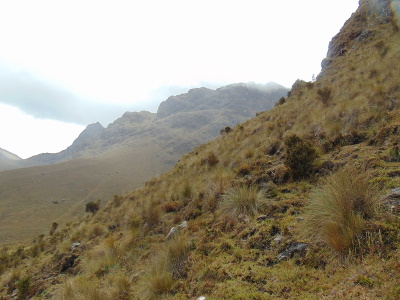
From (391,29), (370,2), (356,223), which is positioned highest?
(370,2)

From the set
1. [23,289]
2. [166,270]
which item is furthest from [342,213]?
[23,289]

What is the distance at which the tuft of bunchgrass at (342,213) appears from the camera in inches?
136

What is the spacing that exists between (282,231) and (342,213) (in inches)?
50.2

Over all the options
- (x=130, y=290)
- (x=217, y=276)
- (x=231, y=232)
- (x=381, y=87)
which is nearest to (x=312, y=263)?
(x=217, y=276)

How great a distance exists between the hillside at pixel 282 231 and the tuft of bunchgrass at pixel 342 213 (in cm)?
2

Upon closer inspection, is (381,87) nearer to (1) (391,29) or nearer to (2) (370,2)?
(1) (391,29)

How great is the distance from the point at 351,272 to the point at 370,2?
35578mm

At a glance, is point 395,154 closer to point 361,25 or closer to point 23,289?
point 23,289

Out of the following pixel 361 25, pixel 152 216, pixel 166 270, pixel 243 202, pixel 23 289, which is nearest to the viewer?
pixel 166 270

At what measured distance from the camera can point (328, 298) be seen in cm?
285

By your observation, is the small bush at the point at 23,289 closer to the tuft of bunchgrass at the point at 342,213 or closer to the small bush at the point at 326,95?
the tuft of bunchgrass at the point at 342,213

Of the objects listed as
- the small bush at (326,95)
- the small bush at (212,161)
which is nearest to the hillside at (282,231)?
the small bush at (326,95)

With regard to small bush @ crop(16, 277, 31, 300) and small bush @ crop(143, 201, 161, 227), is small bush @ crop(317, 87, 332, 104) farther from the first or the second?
small bush @ crop(16, 277, 31, 300)

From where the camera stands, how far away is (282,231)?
15.3ft
